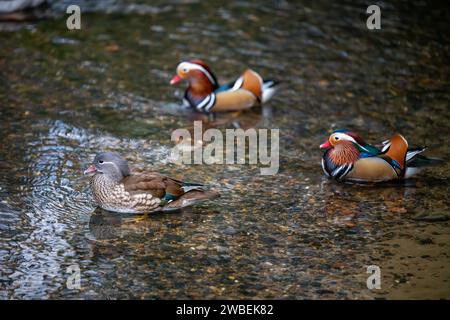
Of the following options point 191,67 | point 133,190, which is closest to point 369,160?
point 133,190

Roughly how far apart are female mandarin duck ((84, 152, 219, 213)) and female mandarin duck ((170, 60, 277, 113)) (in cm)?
279

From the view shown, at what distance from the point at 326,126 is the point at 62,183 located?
3417mm

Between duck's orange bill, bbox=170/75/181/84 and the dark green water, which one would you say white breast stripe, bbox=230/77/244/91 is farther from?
duck's orange bill, bbox=170/75/181/84

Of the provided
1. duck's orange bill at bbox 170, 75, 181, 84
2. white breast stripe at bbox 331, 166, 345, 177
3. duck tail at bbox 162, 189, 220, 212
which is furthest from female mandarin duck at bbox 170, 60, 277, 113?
duck tail at bbox 162, 189, 220, 212

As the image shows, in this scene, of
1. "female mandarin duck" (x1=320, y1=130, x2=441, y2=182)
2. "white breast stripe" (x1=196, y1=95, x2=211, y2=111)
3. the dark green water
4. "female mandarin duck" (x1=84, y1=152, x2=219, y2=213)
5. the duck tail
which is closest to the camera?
the dark green water

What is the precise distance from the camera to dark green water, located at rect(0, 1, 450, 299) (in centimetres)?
618

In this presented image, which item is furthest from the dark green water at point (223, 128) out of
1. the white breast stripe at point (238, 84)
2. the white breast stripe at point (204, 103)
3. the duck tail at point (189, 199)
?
the white breast stripe at point (238, 84)

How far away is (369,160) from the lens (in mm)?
7680

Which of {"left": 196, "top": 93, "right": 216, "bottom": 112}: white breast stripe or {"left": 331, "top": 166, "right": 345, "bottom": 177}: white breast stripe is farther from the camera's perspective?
{"left": 196, "top": 93, "right": 216, "bottom": 112}: white breast stripe

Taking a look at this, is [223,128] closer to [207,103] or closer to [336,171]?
[207,103]

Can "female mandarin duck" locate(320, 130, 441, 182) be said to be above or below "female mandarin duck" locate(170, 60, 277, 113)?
below

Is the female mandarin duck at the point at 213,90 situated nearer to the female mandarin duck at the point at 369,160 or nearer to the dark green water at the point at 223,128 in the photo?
the dark green water at the point at 223,128

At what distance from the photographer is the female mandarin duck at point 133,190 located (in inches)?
274

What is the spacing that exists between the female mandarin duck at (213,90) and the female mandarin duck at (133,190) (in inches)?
110
